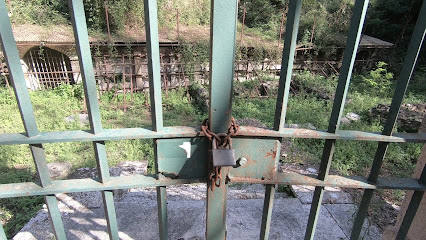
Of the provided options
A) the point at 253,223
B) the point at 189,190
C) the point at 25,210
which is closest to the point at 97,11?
the point at 25,210

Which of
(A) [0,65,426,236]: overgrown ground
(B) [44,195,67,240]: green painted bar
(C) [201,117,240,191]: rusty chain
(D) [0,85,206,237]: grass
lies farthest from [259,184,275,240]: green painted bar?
(D) [0,85,206,237]: grass

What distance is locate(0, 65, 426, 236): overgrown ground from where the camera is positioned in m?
4.42

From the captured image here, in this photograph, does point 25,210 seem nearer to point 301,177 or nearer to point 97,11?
point 301,177

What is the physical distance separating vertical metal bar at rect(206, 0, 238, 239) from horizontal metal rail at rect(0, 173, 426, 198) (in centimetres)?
14

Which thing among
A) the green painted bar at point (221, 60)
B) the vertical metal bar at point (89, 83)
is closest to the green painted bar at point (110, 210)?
the vertical metal bar at point (89, 83)

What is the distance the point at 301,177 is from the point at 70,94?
30.6ft

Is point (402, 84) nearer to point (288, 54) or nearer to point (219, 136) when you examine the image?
point (288, 54)

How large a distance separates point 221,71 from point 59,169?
4504 mm

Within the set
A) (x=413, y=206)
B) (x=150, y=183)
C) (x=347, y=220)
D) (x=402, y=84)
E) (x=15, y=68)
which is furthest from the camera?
(x=347, y=220)

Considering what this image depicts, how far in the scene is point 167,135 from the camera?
42.3 inches

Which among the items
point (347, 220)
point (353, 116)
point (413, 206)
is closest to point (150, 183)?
point (413, 206)

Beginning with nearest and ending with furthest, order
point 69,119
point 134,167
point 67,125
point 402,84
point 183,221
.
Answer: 1. point 402,84
2. point 183,221
3. point 134,167
4. point 67,125
5. point 69,119

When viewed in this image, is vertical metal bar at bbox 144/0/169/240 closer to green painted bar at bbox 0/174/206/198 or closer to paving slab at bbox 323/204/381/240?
green painted bar at bbox 0/174/206/198

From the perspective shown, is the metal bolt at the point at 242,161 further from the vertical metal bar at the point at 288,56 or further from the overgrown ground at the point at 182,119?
the overgrown ground at the point at 182,119
